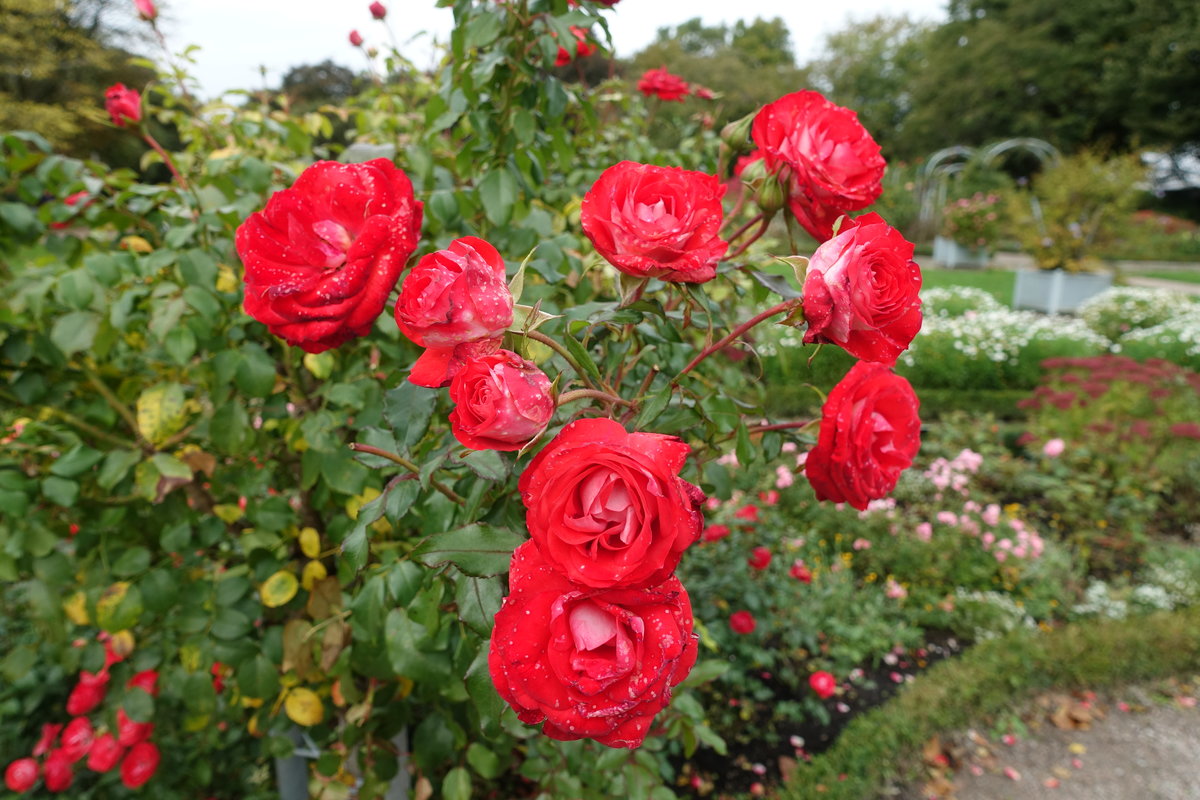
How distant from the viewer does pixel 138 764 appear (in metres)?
1.52

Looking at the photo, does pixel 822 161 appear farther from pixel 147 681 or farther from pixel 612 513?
pixel 147 681

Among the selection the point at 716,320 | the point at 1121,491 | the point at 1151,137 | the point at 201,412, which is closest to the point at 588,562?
the point at 716,320

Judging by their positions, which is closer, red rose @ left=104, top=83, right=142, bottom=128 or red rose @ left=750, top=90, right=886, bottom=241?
red rose @ left=750, top=90, right=886, bottom=241

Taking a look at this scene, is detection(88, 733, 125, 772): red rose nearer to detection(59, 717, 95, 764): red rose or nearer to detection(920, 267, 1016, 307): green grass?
detection(59, 717, 95, 764): red rose

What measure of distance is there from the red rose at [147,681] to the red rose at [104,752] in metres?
0.17

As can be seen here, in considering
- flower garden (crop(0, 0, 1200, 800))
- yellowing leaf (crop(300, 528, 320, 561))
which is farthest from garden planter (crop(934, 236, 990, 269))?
yellowing leaf (crop(300, 528, 320, 561))

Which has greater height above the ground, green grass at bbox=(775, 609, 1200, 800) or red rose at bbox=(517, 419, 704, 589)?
red rose at bbox=(517, 419, 704, 589)

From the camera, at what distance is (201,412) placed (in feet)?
4.32

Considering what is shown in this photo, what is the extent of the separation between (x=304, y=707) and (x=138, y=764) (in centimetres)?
63

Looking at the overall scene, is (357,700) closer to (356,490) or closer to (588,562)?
(356,490)

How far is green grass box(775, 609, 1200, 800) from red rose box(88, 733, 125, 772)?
172 cm

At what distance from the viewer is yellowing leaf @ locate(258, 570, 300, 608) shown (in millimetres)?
1161

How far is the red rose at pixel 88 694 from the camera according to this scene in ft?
5.19

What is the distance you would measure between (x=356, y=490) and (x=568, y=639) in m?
0.74
